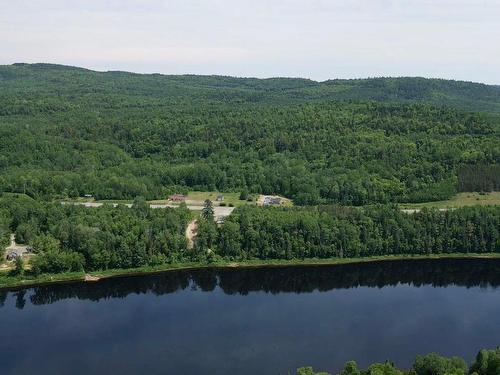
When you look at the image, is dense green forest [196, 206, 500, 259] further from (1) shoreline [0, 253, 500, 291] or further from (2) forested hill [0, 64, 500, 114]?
(2) forested hill [0, 64, 500, 114]

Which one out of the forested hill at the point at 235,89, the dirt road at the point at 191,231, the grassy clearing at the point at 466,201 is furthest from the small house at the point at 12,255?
the forested hill at the point at 235,89

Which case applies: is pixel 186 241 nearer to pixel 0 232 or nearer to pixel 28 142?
pixel 0 232

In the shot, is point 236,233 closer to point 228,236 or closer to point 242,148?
point 228,236

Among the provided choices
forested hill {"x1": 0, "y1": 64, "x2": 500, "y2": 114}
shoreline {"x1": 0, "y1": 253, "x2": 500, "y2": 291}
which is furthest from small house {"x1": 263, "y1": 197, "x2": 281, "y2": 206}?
forested hill {"x1": 0, "y1": 64, "x2": 500, "y2": 114}

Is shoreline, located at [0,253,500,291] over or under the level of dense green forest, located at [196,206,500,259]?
under

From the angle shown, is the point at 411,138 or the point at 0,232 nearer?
the point at 0,232

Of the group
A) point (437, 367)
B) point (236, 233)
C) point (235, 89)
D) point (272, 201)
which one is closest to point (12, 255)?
point (236, 233)

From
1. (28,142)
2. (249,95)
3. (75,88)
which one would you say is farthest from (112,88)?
(28,142)
